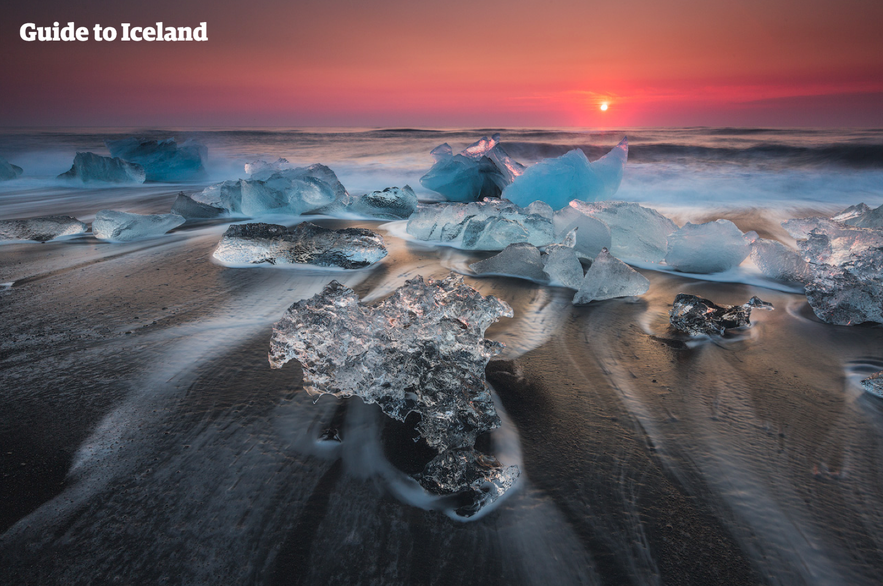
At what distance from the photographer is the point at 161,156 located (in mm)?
9539

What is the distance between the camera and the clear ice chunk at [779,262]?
2893 mm

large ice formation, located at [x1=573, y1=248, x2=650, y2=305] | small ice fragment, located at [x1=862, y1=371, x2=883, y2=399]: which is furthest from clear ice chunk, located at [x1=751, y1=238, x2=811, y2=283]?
small ice fragment, located at [x1=862, y1=371, x2=883, y2=399]

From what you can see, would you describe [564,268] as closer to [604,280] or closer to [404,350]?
[604,280]

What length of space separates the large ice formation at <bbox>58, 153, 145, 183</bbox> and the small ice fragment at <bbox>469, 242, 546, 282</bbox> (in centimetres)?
850

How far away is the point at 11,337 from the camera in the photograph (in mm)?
2014

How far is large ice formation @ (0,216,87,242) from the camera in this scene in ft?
12.6

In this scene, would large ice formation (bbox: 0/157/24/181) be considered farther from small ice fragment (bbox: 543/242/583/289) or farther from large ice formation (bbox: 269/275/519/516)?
small ice fragment (bbox: 543/242/583/289)

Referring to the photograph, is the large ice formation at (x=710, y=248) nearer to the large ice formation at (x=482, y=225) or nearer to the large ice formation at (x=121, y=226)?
the large ice formation at (x=482, y=225)

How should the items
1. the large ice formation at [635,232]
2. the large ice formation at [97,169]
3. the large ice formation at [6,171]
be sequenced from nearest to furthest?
the large ice formation at [635,232] < the large ice formation at [97,169] < the large ice formation at [6,171]

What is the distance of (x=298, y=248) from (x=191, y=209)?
2483mm

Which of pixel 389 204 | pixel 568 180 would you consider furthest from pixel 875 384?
pixel 389 204

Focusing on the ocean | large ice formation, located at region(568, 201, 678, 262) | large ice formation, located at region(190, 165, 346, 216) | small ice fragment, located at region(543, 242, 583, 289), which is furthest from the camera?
large ice formation, located at region(190, 165, 346, 216)

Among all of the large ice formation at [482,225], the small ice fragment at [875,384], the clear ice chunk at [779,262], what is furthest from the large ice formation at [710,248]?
the small ice fragment at [875,384]

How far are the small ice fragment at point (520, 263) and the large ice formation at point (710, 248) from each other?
113 cm
